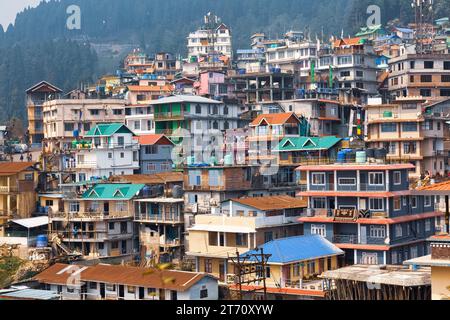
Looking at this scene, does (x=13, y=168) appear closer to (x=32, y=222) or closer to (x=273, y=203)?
(x=32, y=222)

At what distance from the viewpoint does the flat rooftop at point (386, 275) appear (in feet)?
75.4

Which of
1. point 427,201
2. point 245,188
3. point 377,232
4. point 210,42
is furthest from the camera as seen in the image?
point 210,42

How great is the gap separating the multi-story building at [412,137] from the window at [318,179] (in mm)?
7631

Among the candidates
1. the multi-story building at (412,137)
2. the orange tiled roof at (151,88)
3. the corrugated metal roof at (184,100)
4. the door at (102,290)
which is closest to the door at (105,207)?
the door at (102,290)

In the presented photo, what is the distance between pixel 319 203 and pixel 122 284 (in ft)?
27.2

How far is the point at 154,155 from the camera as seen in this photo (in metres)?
45.1

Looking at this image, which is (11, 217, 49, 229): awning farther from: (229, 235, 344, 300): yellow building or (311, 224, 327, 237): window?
(311, 224, 327, 237): window

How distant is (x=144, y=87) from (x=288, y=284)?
1403 inches

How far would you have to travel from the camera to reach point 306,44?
67562 mm

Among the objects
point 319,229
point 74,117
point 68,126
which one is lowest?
point 319,229

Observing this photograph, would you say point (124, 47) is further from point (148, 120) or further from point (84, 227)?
point (84, 227)

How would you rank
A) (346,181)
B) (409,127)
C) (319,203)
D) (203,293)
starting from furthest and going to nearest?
(409,127), (319,203), (346,181), (203,293)

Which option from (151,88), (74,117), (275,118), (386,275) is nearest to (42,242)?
(275,118)

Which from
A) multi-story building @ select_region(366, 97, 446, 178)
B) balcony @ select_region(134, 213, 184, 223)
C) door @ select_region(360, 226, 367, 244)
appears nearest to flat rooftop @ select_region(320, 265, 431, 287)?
door @ select_region(360, 226, 367, 244)
